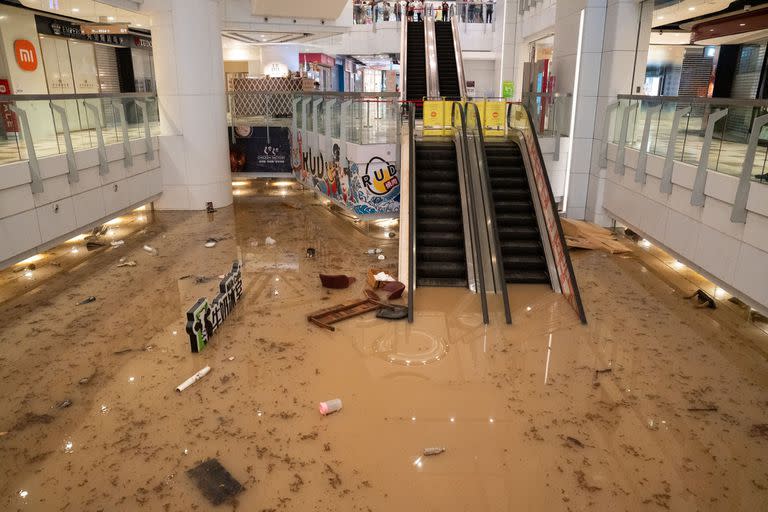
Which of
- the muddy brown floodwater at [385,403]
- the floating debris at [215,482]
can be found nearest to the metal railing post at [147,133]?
the muddy brown floodwater at [385,403]

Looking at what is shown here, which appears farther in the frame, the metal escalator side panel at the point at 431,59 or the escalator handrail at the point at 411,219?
the metal escalator side panel at the point at 431,59

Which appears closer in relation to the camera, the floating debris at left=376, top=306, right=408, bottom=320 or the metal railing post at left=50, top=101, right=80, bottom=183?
the floating debris at left=376, top=306, right=408, bottom=320

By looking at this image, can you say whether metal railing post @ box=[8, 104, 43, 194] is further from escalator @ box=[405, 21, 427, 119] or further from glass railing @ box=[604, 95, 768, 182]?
escalator @ box=[405, 21, 427, 119]

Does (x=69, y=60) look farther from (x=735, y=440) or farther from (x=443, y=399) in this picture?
(x=735, y=440)

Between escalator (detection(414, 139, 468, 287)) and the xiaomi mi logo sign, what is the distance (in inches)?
378

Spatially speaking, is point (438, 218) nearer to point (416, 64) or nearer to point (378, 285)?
point (378, 285)

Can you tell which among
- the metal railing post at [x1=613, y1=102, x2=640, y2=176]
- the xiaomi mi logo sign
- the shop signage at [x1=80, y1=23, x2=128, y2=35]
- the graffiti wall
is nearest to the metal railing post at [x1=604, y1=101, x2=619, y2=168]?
the metal railing post at [x1=613, y1=102, x2=640, y2=176]

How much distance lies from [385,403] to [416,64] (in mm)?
15713

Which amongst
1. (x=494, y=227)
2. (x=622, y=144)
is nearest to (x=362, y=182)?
(x=494, y=227)

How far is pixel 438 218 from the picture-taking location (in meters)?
8.35

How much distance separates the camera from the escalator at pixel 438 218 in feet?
25.1

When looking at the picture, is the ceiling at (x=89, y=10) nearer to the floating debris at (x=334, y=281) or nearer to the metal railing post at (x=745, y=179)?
the floating debris at (x=334, y=281)

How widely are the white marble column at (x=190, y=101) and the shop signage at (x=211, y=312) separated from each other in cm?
616

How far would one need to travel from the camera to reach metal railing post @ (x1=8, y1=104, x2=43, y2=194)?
23.8ft
